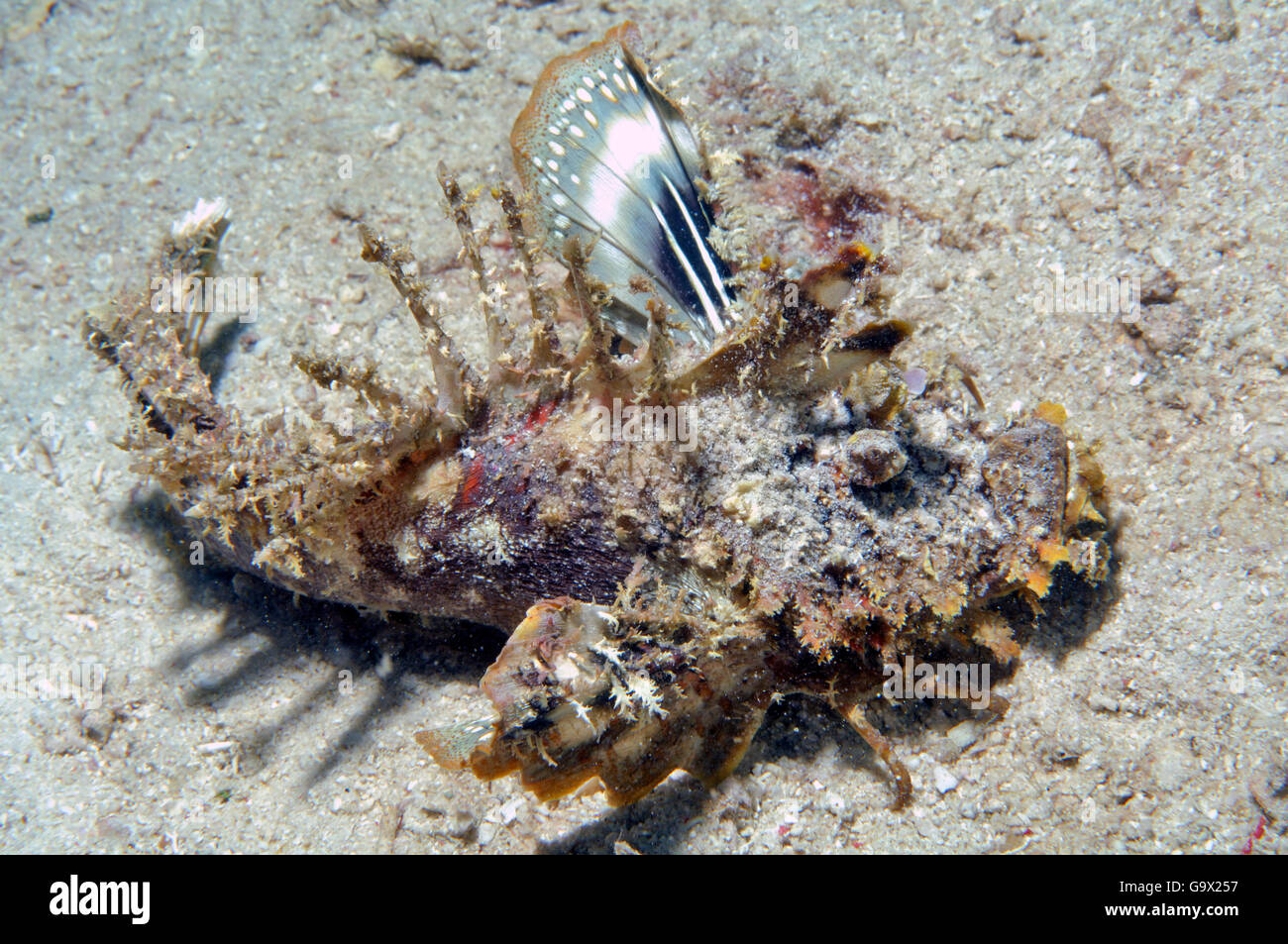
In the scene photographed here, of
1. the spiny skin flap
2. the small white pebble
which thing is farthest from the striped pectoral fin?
the spiny skin flap

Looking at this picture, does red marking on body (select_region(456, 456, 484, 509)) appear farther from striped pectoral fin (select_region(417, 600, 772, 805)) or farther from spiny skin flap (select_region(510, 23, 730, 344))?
spiny skin flap (select_region(510, 23, 730, 344))

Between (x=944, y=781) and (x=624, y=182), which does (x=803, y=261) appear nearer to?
(x=624, y=182)

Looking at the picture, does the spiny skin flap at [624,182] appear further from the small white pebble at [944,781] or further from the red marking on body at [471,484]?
the small white pebble at [944,781]

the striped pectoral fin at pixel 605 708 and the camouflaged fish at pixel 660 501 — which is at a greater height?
the camouflaged fish at pixel 660 501

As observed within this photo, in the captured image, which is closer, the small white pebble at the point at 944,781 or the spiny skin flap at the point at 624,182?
the small white pebble at the point at 944,781

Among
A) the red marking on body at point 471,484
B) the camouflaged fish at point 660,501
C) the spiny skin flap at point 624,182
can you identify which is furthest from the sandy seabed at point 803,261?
the red marking on body at point 471,484

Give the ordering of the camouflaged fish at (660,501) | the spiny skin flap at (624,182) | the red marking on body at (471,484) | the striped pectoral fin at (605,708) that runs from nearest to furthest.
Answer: the striped pectoral fin at (605,708), the camouflaged fish at (660,501), the red marking on body at (471,484), the spiny skin flap at (624,182)

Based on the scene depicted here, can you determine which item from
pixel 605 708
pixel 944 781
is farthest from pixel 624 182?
pixel 944 781
